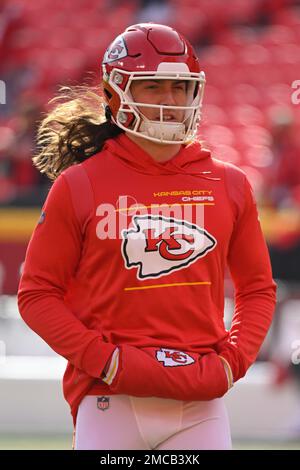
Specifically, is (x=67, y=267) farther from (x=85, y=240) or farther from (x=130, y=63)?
(x=130, y=63)

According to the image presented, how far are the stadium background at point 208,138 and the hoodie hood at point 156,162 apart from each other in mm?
731

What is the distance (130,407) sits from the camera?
9.14 feet

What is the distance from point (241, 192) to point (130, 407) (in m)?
0.65

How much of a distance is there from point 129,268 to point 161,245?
0.11 m

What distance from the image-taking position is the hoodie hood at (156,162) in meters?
2.92

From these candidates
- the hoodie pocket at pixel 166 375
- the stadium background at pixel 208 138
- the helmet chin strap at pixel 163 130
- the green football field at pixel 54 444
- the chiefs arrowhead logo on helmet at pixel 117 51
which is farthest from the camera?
the stadium background at pixel 208 138

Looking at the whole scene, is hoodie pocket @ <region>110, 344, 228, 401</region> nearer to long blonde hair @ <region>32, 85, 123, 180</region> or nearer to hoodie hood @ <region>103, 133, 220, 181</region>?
hoodie hood @ <region>103, 133, 220, 181</region>

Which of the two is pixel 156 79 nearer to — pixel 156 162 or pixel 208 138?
pixel 156 162

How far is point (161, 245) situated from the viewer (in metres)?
2.83

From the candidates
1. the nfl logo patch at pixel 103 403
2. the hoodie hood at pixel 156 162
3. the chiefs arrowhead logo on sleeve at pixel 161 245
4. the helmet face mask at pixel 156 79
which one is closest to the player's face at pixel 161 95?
the helmet face mask at pixel 156 79

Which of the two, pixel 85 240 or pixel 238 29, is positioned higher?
pixel 238 29

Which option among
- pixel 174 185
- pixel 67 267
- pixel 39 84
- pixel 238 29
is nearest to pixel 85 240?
pixel 67 267

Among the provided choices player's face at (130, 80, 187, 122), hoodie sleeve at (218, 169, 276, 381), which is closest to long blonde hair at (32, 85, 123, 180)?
player's face at (130, 80, 187, 122)

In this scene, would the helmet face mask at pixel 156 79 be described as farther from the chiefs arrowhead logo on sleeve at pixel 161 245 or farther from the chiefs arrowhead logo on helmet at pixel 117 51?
the chiefs arrowhead logo on sleeve at pixel 161 245
